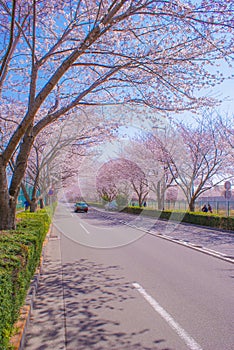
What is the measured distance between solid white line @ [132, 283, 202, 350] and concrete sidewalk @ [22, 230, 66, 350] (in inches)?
57.2

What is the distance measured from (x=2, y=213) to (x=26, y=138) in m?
1.95

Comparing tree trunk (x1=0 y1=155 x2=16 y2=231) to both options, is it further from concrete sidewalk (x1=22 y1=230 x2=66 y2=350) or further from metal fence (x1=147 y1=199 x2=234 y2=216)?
metal fence (x1=147 y1=199 x2=234 y2=216)

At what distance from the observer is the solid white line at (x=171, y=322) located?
381 cm

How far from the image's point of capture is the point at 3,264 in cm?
382

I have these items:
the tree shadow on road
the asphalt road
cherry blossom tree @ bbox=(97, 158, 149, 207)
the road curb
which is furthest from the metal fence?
the road curb

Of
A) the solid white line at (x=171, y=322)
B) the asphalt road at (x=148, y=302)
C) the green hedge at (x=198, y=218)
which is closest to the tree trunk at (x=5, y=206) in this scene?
the asphalt road at (x=148, y=302)

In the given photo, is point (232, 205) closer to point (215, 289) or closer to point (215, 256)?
point (215, 256)

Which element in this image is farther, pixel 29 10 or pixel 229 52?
pixel 29 10

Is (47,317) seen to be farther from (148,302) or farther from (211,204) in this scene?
(211,204)

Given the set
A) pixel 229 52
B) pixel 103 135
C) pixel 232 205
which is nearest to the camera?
pixel 229 52

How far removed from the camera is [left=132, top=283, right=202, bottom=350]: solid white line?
3.81 meters

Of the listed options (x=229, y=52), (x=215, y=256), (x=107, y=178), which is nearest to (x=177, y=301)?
(x=215, y=256)

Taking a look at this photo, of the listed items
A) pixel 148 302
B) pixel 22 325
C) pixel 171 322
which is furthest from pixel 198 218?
pixel 22 325

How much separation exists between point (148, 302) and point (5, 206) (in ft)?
13.9
